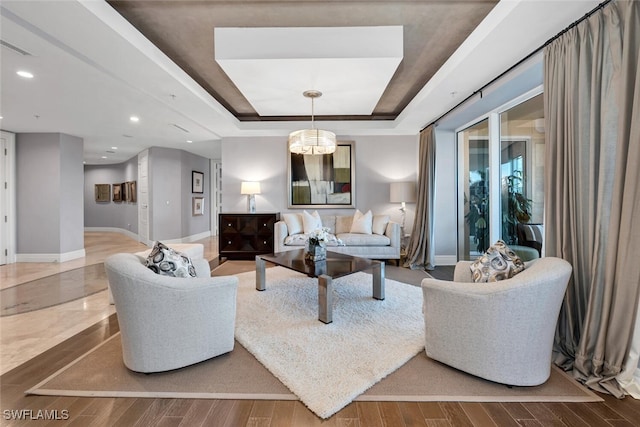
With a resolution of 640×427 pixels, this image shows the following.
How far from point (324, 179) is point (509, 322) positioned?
4.68 meters

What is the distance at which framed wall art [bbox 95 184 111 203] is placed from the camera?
10578 millimetres

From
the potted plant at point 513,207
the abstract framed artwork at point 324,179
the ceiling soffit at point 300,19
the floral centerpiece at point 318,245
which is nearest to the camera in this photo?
the ceiling soffit at point 300,19

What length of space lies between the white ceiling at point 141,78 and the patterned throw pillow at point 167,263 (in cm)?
183

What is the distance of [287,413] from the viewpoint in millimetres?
1644

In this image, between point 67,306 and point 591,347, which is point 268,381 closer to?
point 591,347

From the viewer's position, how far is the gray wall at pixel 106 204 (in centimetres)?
1004

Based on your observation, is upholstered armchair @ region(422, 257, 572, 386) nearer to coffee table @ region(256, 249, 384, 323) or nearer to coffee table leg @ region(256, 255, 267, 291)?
coffee table @ region(256, 249, 384, 323)

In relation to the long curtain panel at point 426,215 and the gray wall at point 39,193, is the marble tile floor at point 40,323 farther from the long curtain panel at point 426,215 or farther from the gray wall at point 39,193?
the long curtain panel at point 426,215

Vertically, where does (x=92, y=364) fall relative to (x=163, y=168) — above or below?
below

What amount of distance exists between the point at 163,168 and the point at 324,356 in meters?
7.31

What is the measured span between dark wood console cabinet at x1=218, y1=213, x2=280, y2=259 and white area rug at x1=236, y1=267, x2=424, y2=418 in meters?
1.99

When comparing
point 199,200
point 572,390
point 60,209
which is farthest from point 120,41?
point 199,200

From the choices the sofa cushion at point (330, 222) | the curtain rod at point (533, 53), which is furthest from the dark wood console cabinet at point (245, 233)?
the curtain rod at point (533, 53)

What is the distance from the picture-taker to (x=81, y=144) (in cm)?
650
